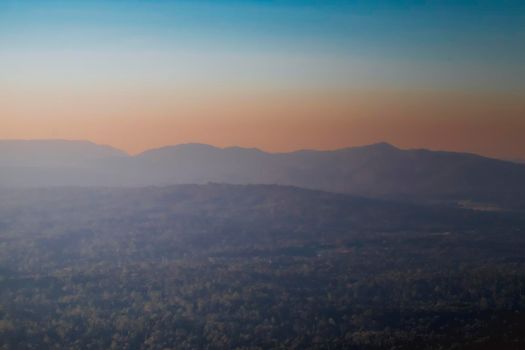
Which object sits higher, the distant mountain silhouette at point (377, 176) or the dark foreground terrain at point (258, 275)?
the distant mountain silhouette at point (377, 176)

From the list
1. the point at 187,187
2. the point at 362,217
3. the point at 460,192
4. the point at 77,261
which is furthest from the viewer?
the point at 460,192

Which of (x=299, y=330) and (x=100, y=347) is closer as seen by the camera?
(x=100, y=347)

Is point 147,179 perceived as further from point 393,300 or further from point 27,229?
point 393,300

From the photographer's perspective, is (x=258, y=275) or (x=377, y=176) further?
(x=377, y=176)

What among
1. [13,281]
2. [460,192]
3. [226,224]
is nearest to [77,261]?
[13,281]

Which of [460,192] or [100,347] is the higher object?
[460,192]

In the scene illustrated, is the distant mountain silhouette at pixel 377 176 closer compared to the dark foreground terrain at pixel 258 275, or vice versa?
the dark foreground terrain at pixel 258 275

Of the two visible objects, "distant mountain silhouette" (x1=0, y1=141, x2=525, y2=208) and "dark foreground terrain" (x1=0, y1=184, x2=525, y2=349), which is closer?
"dark foreground terrain" (x1=0, y1=184, x2=525, y2=349)

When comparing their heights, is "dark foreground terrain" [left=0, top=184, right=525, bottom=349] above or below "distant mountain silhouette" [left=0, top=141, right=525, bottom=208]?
below
